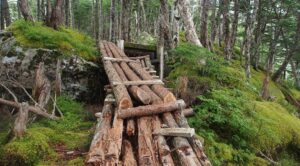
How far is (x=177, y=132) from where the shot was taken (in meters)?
4.98

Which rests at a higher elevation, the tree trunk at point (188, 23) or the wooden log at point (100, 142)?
the tree trunk at point (188, 23)

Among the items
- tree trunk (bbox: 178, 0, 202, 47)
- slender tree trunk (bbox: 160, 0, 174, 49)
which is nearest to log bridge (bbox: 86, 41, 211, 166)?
slender tree trunk (bbox: 160, 0, 174, 49)

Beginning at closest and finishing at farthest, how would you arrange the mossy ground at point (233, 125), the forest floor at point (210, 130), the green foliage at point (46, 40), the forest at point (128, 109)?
the forest at point (128, 109) < the forest floor at point (210, 130) < the mossy ground at point (233, 125) < the green foliage at point (46, 40)

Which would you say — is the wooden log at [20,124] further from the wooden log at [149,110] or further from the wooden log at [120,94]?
the wooden log at [149,110]

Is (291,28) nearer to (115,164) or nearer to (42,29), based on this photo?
(42,29)

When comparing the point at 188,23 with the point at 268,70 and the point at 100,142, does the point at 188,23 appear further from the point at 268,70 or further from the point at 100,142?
the point at 100,142

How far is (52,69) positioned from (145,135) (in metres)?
6.97

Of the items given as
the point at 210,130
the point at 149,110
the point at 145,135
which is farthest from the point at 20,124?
the point at 210,130

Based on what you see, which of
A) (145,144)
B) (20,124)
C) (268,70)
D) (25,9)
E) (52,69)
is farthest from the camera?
(268,70)

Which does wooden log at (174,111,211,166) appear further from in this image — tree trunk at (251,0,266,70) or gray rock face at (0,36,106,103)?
tree trunk at (251,0,266,70)

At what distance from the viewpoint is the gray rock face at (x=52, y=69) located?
10.9 metres

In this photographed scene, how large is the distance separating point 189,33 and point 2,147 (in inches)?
362

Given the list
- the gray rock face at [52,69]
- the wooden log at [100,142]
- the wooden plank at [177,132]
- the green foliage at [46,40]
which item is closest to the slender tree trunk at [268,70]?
the gray rock face at [52,69]

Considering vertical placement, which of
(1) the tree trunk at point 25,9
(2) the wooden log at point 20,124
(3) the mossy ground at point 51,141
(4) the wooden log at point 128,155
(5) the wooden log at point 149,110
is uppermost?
(1) the tree trunk at point 25,9
